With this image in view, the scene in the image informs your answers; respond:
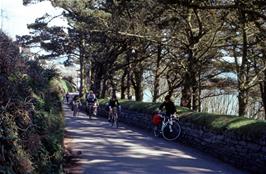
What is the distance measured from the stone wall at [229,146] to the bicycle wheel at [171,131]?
0.22 metres

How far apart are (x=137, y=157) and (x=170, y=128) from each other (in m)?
5.23

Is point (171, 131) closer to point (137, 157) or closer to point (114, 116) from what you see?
point (137, 157)

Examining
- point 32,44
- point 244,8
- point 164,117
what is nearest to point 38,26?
point 32,44

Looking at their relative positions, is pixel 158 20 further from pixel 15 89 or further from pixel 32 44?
pixel 32 44

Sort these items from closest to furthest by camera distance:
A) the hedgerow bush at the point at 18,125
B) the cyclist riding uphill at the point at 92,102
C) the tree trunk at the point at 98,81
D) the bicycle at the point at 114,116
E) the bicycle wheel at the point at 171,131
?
1. the hedgerow bush at the point at 18,125
2. the bicycle wheel at the point at 171,131
3. the bicycle at the point at 114,116
4. the cyclist riding uphill at the point at 92,102
5. the tree trunk at the point at 98,81

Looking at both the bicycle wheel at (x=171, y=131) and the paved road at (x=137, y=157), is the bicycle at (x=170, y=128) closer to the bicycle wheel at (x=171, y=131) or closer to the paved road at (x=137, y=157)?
the bicycle wheel at (x=171, y=131)

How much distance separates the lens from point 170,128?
1916cm

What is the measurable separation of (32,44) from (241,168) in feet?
A: 120

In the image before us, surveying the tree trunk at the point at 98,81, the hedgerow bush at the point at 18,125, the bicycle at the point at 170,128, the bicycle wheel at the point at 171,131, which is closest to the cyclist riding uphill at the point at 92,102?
the bicycle at the point at 170,128

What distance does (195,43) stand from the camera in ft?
87.0

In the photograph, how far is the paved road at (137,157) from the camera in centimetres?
1220

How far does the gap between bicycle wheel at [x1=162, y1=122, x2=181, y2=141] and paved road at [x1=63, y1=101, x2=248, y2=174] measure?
364mm

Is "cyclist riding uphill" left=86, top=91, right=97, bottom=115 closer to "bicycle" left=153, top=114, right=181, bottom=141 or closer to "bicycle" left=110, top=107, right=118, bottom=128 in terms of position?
"bicycle" left=110, top=107, right=118, bottom=128

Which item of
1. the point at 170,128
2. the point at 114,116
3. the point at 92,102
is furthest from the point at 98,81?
the point at 170,128
